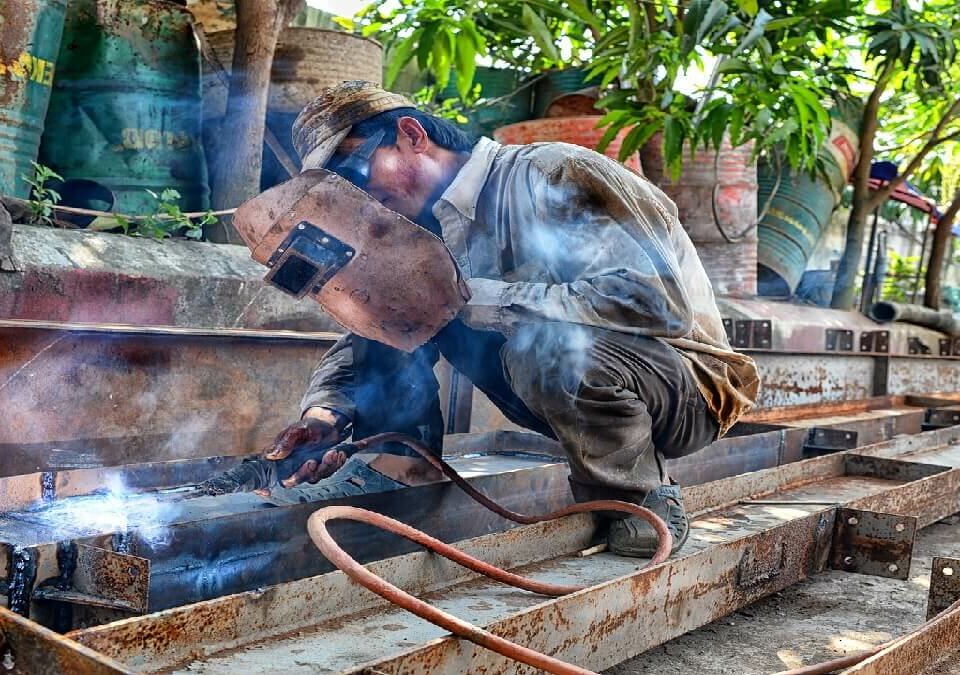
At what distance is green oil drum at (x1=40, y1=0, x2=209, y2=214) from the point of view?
5.12m

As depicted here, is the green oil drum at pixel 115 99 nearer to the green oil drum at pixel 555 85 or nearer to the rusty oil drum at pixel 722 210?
the green oil drum at pixel 555 85

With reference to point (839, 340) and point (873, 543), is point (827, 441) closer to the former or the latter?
point (873, 543)

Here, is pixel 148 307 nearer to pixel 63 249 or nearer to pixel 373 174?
pixel 63 249

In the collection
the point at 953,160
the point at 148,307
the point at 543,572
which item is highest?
the point at 953,160

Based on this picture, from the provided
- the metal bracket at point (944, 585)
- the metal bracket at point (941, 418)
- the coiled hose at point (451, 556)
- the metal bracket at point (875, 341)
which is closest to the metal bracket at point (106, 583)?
the coiled hose at point (451, 556)

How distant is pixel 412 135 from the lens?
2.67 meters

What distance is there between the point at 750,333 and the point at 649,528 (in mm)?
3611

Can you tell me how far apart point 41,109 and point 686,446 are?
3.47m

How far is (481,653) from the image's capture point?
5.52 ft

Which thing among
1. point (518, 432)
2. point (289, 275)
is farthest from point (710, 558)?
point (518, 432)

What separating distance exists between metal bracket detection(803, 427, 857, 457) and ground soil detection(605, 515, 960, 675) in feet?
5.07

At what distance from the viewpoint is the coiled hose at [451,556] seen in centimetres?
162

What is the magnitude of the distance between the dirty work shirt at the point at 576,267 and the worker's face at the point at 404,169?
0.07 metres

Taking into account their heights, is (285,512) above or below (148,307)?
below
